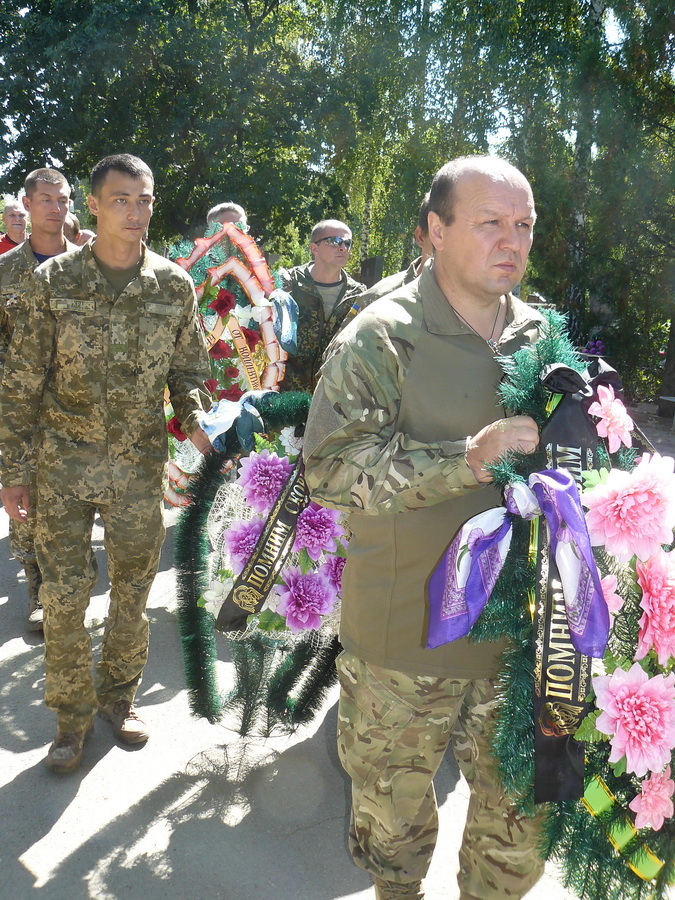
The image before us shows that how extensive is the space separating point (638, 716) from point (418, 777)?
72 cm

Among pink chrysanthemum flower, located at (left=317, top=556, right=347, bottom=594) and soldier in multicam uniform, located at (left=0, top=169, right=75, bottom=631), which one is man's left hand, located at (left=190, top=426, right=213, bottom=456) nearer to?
pink chrysanthemum flower, located at (left=317, top=556, right=347, bottom=594)

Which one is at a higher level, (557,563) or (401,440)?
(401,440)

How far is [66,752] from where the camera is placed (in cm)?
324

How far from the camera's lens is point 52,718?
369cm

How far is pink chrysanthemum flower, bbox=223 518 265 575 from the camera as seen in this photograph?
3.06m

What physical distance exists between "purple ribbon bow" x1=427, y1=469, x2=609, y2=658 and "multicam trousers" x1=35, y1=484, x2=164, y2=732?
5.72 ft

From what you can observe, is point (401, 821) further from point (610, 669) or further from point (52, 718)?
point (52, 718)

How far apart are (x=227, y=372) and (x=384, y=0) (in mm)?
19067

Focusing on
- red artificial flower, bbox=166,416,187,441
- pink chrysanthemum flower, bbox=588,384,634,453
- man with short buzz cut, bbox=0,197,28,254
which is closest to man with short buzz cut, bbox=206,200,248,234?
red artificial flower, bbox=166,416,187,441

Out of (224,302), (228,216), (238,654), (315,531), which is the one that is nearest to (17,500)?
(238,654)

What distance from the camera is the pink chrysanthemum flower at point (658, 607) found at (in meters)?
1.68

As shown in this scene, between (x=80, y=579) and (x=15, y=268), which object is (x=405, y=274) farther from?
(x=15, y=268)

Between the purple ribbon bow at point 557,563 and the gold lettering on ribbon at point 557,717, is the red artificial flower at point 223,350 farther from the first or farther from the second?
the gold lettering on ribbon at point 557,717

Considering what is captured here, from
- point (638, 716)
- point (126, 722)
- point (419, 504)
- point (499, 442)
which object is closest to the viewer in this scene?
point (638, 716)
